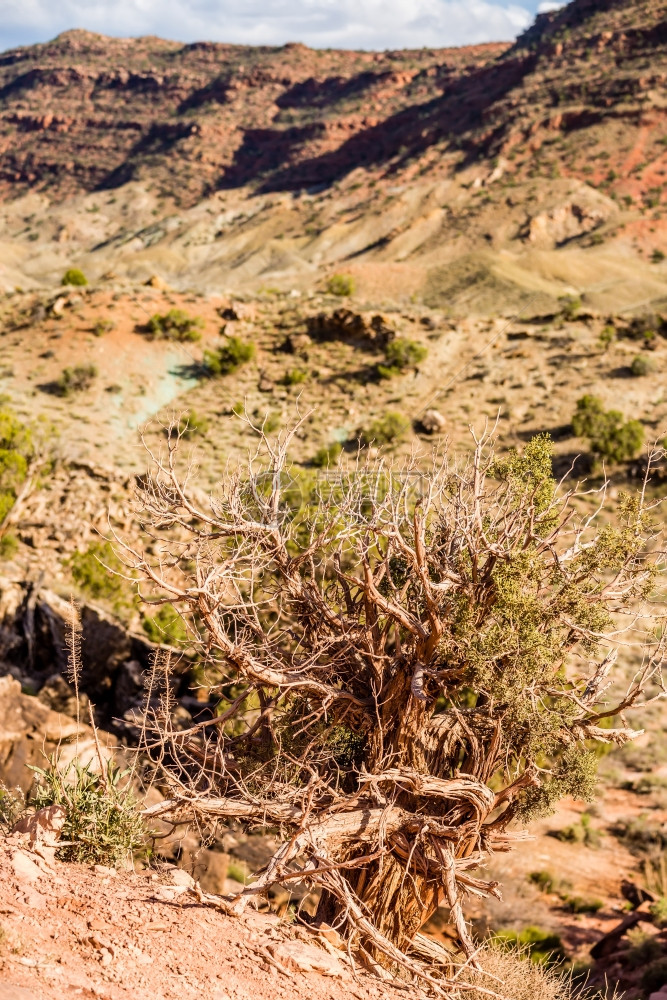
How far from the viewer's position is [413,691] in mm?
6559

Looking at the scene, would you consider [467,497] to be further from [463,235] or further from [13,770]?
[463,235]

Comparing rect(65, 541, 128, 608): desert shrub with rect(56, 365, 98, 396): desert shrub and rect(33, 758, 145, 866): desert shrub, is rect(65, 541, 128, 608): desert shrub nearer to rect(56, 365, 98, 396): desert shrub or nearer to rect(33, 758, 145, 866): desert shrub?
rect(33, 758, 145, 866): desert shrub

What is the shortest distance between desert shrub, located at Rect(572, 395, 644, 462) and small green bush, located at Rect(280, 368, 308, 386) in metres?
9.88

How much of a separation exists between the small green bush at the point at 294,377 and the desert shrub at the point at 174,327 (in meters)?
4.47

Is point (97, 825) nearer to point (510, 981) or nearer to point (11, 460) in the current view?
point (510, 981)

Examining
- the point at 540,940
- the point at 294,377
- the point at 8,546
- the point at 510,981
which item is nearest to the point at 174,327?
the point at 294,377

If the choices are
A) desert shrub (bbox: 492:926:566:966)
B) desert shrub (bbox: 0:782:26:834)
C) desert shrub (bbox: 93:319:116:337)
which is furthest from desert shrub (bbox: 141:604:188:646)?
desert shrub (bbox: 93:319:116:337)

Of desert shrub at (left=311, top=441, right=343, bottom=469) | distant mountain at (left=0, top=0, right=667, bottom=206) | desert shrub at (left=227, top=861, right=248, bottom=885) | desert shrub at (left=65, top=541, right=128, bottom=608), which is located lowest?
desert shrub at (left=311, top=441, right=343, bottom=469)

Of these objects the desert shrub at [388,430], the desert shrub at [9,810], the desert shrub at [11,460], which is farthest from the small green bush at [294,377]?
the desert shrub at [9,810]

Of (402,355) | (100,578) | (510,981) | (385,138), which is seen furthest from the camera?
(385,138)

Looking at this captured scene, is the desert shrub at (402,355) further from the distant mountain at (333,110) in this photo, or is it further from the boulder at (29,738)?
the distant mountain at (333,110)

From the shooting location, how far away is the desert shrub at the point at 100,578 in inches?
660

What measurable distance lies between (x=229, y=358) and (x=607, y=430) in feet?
46.8

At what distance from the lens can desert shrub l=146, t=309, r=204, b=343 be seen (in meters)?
31.8
